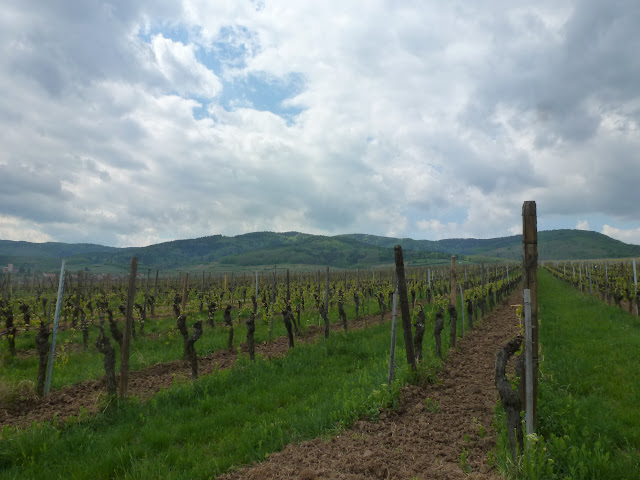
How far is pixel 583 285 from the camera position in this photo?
30312mm

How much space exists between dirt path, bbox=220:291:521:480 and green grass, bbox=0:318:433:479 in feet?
1.16

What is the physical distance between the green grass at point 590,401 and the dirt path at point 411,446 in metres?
0.80

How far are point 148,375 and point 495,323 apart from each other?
519 inches

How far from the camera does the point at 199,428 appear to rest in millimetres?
6152

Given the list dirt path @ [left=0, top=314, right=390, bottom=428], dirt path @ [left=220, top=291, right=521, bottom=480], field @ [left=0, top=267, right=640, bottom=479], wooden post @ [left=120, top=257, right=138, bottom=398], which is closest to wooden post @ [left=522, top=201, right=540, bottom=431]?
field @ [left=0, top=267, right=640, bottom=479]

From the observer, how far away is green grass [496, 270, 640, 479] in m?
3.87

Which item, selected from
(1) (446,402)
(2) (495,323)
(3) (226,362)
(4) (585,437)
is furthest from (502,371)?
(2) (495,323)

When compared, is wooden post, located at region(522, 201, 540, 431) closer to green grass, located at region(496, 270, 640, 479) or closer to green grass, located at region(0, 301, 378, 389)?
green grass, located at region(496, 270, 640, 479)

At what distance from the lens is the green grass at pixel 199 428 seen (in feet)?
16.5

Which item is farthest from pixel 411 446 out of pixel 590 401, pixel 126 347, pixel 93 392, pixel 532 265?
pixel 93 392

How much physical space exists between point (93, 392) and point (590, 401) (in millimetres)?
9723

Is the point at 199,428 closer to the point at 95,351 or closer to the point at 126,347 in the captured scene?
the point at 126,347

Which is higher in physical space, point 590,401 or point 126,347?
Answer: point 126,347

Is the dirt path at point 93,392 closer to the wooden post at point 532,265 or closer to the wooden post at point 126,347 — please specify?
the wooden post at point 126,347
